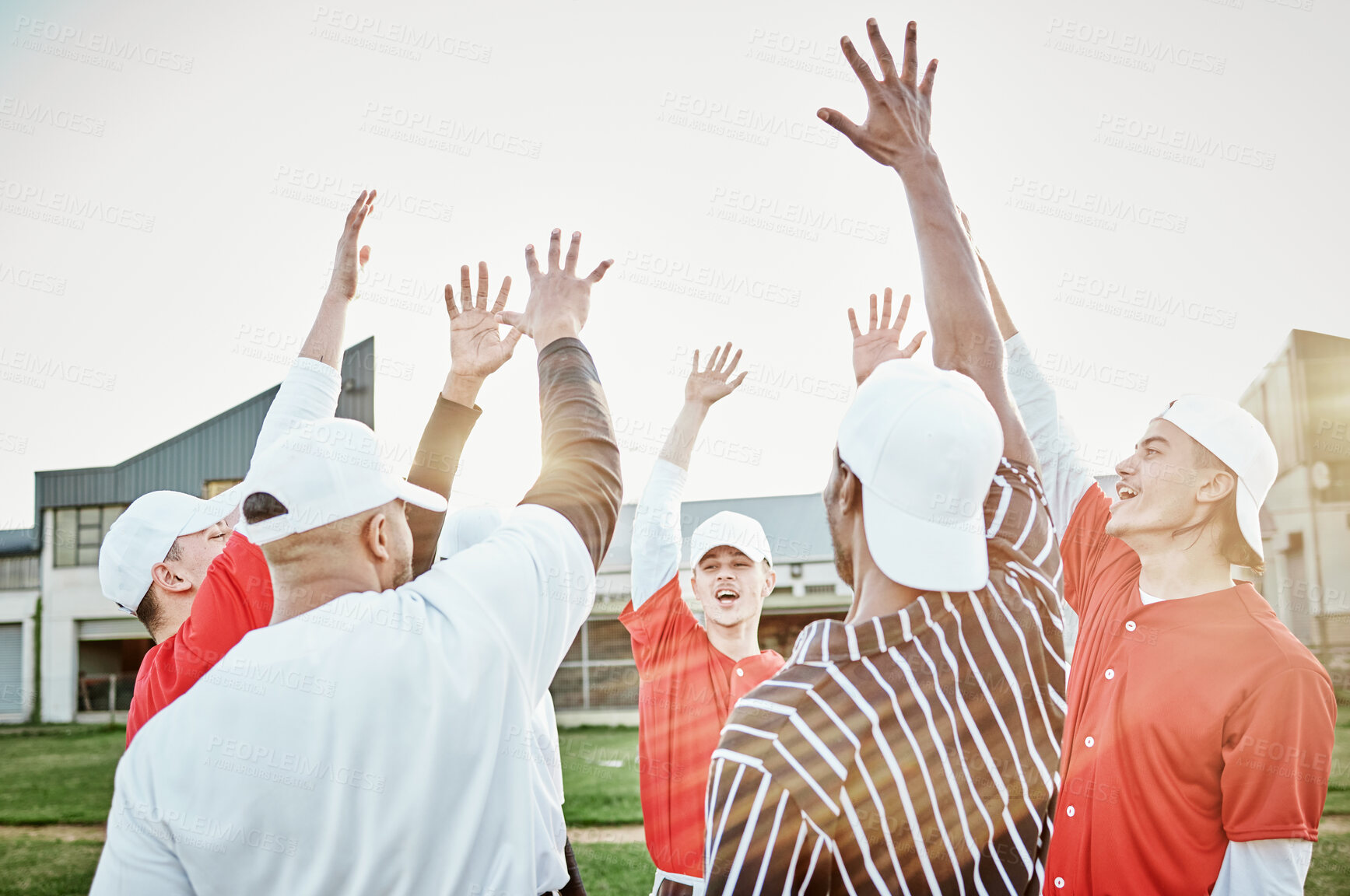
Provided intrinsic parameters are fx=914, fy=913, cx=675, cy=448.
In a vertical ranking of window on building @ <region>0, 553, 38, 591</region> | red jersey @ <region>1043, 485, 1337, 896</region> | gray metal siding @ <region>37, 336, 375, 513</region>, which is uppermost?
gray metal siding @ <region>37, 336, 375, 513</region>

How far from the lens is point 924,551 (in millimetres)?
1699

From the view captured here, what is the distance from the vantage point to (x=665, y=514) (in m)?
4.41

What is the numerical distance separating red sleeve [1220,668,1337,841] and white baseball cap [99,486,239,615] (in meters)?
3.45

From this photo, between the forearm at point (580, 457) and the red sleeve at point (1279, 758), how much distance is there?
2.13 meters

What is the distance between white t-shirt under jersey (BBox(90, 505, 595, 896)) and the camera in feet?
5.94

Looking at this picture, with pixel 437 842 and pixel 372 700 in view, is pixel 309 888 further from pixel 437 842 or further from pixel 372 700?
pixel 372 700

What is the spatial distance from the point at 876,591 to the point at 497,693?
2.74ft

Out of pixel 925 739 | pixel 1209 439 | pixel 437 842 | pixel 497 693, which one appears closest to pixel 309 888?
pixel 437 842

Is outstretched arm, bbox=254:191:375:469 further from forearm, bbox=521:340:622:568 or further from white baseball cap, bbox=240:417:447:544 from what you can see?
forearm, bbox=521:340:622:568

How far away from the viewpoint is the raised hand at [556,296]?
8.63 feet

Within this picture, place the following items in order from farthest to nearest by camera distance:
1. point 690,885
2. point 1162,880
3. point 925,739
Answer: point 690,885
point 1162,880
point 925,739

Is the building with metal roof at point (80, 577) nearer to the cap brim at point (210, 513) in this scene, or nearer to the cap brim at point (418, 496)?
the cap brim at point (210, 513)

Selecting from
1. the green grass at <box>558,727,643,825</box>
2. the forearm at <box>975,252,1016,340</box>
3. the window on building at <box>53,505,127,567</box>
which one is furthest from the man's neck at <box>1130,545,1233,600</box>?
the window on building at <box>53,505,127,567</box>

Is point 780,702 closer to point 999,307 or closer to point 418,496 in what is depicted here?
point 418,496
